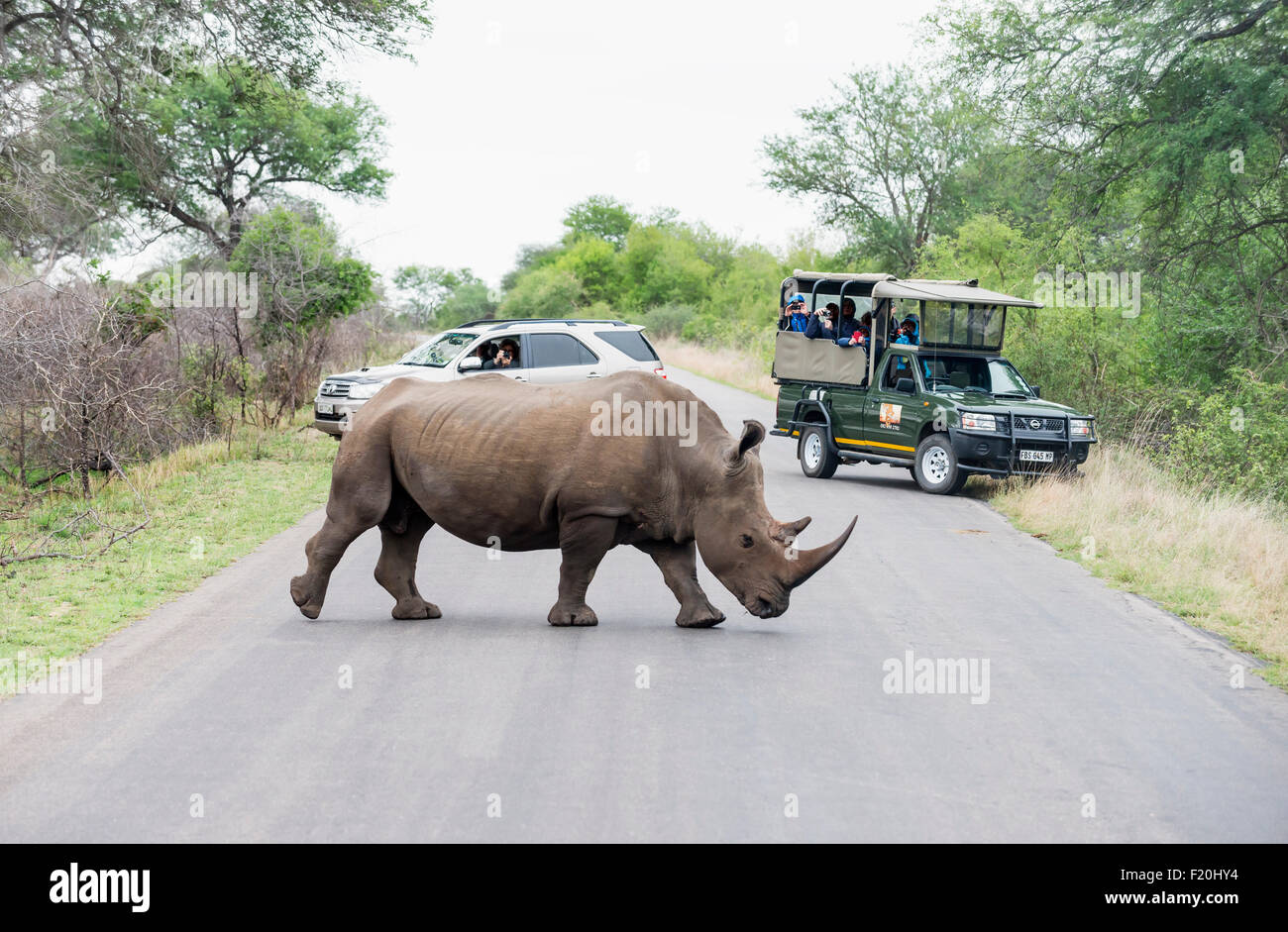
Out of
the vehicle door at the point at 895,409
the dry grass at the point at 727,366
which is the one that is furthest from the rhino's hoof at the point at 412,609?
the dry grass at the point at 727,366

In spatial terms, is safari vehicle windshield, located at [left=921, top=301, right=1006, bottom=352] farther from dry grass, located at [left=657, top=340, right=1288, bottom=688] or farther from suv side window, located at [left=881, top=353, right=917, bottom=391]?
dry grass, located at [left=657, top=340, right=1288, bottom=688]

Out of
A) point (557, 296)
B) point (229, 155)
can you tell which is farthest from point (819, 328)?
point (557, 296)

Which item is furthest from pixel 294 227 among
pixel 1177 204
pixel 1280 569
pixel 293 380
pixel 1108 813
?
pixel 1108 813

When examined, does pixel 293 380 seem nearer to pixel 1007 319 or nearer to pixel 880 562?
pixel 1007 319

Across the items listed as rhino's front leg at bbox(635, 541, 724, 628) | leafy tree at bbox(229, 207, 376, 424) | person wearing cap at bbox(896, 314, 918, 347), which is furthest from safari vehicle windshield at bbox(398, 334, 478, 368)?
rhino's front leg at bbox(635, 541, 724, 628)

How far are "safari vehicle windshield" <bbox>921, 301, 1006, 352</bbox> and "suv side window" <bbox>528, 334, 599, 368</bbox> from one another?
193 inches

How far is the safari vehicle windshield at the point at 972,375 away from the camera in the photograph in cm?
1817

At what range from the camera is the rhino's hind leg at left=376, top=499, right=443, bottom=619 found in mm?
9094

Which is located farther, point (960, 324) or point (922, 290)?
point (960, 324)

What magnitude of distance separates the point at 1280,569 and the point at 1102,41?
1221 centimetres

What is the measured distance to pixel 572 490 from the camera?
8586mm

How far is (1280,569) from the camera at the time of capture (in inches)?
423

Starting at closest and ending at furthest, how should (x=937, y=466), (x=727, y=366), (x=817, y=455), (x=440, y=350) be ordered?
1. (x=937, y=466)
2. (x=817, y=455)
3. (x=440, y=350)
4. (x=727, y=366)

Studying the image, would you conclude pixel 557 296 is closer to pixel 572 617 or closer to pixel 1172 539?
pixel 1172 539
